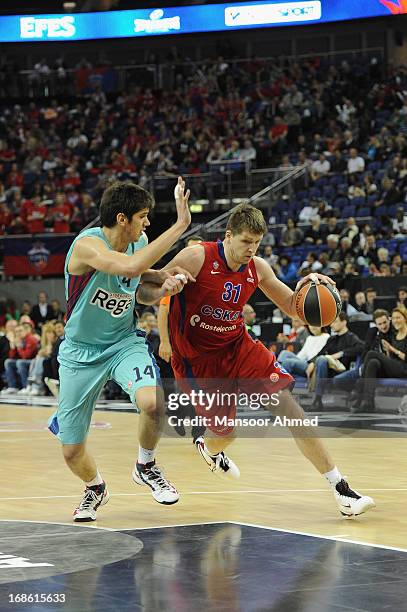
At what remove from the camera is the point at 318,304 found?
615cm

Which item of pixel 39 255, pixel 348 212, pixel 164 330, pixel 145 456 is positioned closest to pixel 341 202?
pixel 348 212

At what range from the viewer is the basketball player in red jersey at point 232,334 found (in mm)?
6027

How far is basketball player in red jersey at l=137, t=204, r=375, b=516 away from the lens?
6027mm

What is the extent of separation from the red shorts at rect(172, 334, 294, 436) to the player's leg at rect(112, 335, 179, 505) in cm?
65

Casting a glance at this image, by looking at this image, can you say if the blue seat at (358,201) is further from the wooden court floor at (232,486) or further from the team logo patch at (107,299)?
the team logo patch at (107,299)

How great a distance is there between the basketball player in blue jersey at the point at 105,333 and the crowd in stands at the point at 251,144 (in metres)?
11.0

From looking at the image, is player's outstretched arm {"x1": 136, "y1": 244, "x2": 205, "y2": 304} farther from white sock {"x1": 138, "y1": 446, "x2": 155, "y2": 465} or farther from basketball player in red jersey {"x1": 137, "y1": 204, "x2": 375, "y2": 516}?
white sock {"x1": 138, "y1": 446, "x2": 155, "y2": 465}

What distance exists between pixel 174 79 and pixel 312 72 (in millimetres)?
4525

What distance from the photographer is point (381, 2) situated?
24.0m

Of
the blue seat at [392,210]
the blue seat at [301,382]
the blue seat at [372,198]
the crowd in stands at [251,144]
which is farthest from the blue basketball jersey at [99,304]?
the blue seat at [372,198]

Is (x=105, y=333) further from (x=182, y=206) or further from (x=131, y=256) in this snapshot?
(x=182, y=206)

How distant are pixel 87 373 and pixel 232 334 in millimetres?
1109

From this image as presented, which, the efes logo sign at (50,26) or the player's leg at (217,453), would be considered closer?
the player's leg at (217,453)

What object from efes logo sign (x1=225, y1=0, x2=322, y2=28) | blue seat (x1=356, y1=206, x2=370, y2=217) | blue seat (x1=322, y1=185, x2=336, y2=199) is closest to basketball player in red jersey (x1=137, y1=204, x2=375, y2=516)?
blue seat (x1=356, y1=206, x2=370, y2=217)
